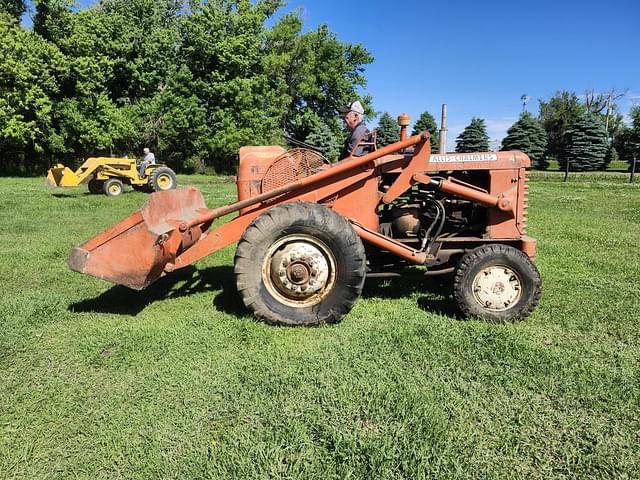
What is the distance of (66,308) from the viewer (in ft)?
16.3

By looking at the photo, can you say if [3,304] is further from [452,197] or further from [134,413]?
[452,197]

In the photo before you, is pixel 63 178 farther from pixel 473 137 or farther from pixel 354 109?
pixel 473 137

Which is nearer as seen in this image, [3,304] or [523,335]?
[523,335]

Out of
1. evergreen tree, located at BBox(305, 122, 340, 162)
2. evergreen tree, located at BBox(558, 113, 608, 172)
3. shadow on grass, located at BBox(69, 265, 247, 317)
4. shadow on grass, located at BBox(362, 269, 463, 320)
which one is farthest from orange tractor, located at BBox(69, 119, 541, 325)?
evergreen tree, located at BBox(558, 113, 608, 172)

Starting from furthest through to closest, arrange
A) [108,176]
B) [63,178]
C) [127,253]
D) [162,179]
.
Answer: [162,179]
[108,176]
[63,178]
[127,253]

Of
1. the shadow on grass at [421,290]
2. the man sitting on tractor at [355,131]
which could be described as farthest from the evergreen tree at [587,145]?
the man sitting on tractor at [355,131]

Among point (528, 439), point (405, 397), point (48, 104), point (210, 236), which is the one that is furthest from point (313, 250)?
point (48, 104)

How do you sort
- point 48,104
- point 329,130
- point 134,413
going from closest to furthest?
point 134,413 < point 48,104 < point 329,130

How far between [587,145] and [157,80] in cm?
3297

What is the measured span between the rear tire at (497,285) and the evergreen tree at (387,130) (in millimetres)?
39942

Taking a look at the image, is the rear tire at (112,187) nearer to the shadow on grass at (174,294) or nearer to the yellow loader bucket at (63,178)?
the yellow loader bucket at (63,178)

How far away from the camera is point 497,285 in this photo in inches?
173

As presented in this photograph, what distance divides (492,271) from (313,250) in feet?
5.48

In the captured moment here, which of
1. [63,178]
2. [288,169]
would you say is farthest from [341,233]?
[63,178]
